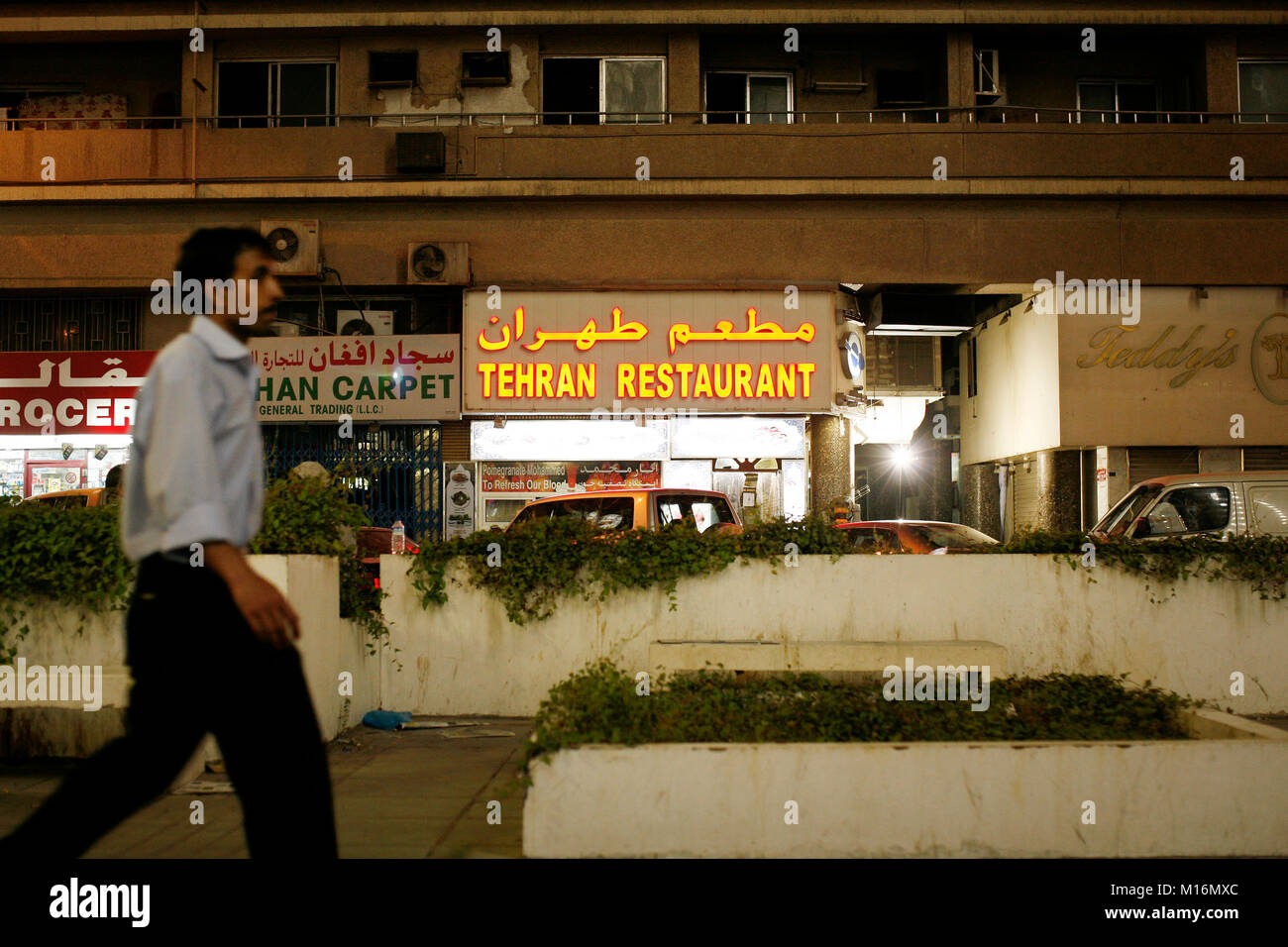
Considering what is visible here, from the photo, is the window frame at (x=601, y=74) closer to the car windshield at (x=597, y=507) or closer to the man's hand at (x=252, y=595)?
the car windshield at (x=597, y=507)

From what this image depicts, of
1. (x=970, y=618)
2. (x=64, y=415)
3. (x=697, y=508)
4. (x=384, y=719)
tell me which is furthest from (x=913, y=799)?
(x=64, y=415)

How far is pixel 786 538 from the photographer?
785cm

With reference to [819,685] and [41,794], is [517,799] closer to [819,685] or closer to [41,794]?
[819,685]

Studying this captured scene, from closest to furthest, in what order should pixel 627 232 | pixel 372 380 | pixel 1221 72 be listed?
→ pixel 372 380 < pixel 627 232 < pixel 1221 72

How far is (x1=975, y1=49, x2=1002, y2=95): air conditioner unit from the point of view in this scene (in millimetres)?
17469

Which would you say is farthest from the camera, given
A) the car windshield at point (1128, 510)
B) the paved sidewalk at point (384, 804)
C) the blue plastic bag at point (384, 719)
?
the car windshield at point (1128, 510)

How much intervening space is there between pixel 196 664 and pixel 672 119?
15560 mm

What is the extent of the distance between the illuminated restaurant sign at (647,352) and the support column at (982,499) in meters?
4.99

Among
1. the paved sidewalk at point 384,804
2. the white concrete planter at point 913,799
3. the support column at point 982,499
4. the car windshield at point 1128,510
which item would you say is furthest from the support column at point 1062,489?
the white concrete planter at point 913,799

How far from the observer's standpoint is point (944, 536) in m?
13.1

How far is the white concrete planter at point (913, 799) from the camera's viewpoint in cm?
471

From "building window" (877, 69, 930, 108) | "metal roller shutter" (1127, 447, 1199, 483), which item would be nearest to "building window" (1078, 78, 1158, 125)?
"building window" (877, 69, 930, 108)

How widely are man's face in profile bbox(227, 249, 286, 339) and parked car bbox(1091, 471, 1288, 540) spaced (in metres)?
9.72

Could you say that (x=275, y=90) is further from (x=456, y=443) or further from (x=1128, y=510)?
(x=1128, y=510)
